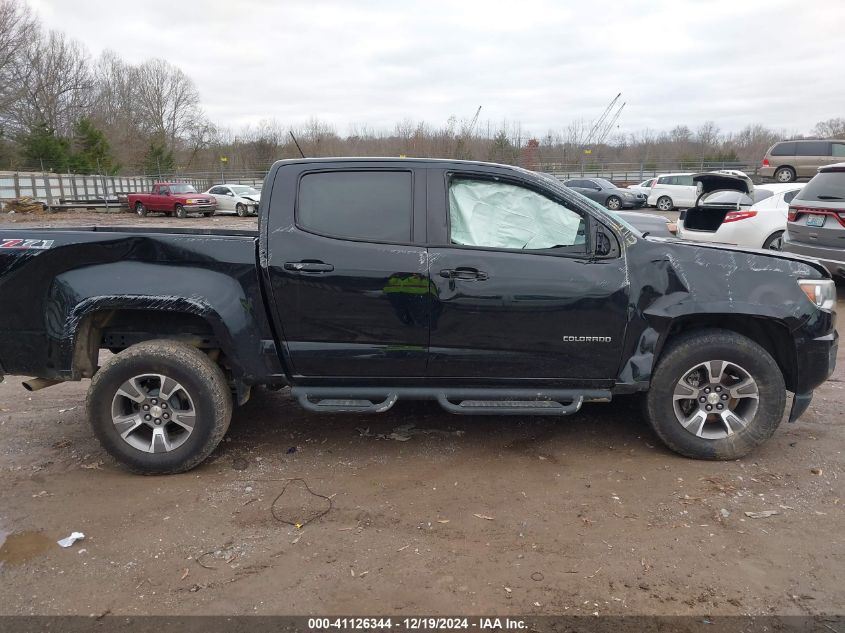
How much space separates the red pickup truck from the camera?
2775cm

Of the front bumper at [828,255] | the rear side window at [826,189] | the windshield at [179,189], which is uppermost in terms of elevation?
the windshield at [179,189]

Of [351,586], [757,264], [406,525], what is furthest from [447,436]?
[757,264]

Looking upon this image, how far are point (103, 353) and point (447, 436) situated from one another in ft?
14.6

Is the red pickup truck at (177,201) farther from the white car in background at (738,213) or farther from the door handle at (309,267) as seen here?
the door handle at (309,267)

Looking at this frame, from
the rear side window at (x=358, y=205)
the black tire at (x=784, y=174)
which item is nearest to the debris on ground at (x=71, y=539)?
the rear side window at (x=358, y=205)

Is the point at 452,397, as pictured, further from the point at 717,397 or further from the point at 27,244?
the point at 27,244

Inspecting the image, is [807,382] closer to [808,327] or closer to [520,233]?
[808,327]

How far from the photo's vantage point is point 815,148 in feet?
83.1

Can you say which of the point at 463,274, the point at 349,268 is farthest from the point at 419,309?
the point at 349,268

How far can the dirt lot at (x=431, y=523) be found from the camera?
270cm

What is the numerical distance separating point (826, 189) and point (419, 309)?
6.38 metres

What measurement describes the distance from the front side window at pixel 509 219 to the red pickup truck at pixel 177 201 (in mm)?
26348

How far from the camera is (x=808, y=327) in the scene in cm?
379

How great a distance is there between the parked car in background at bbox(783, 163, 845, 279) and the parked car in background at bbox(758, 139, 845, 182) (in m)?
21.2
